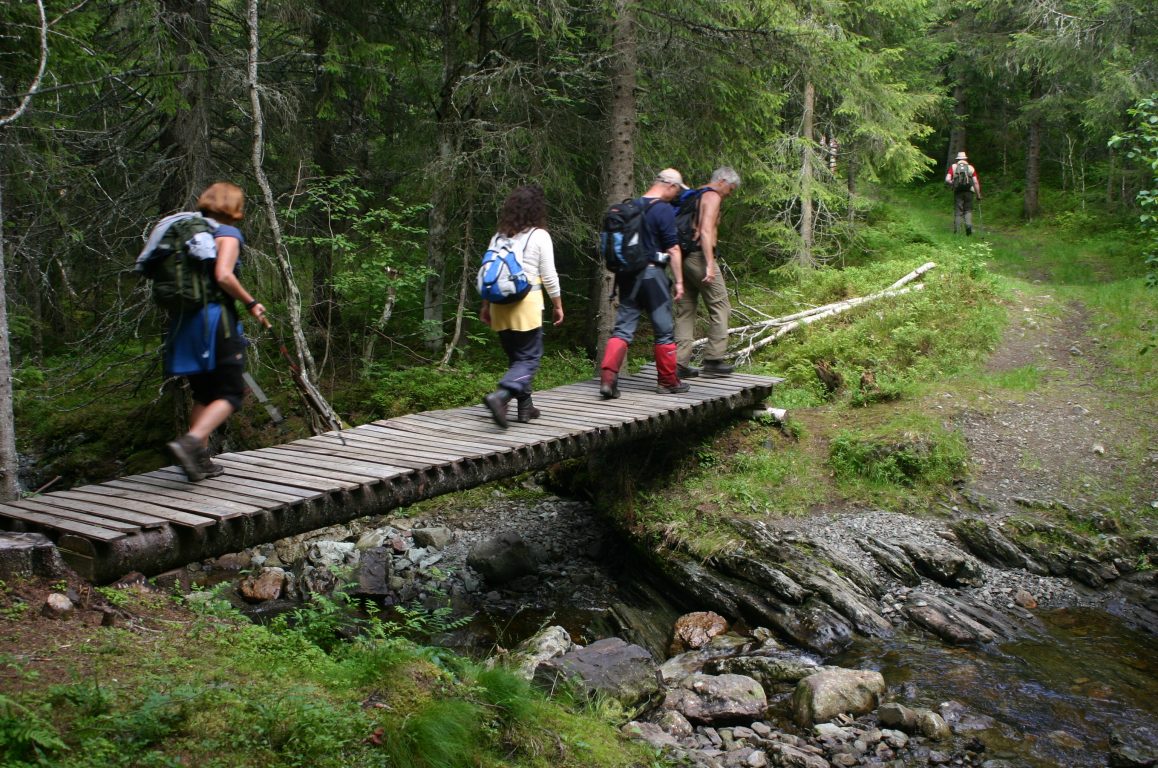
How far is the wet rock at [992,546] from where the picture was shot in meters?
8.66

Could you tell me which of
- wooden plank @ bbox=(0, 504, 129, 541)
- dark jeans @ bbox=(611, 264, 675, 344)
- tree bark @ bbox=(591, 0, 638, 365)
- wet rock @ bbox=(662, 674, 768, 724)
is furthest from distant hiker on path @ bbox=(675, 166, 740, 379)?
wooden plank @ bbox=(0, 504, 129, 541)

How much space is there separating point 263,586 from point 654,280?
542cm

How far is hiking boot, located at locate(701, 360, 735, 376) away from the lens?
10.6 metres

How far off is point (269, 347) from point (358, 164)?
11.4 feet

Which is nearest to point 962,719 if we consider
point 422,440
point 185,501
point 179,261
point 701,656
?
point 701,656

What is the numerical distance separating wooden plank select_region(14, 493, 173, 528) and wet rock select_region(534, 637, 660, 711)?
269cm

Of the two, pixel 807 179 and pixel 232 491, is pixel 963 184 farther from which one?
pixel 232 491

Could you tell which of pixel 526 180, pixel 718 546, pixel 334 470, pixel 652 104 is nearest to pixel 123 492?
pixel 334 470

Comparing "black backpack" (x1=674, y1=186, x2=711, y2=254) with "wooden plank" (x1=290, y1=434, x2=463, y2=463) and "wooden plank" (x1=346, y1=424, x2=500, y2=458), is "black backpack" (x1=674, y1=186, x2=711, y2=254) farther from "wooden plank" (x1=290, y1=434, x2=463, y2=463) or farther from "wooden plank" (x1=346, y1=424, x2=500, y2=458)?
"wooden plank" (x1=290, y1=434, x2=463, y2=463)

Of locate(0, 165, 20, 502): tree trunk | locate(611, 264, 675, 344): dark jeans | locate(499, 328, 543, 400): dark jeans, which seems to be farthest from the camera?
locate(611, 264, 675, 344): dark jeans

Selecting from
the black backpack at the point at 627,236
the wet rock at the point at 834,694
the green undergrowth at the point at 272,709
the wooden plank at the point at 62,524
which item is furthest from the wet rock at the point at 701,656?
the wooden plank at the point at 62,524

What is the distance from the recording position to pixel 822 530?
9125 millimetres

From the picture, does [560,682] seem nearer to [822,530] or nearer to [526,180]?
[822,530]

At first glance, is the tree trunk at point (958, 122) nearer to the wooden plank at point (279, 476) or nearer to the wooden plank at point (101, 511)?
the wooden plank at point (279, 476)
